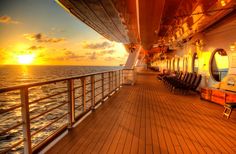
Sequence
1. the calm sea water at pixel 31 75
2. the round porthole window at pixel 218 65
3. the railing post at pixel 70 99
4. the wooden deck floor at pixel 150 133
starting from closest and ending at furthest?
the wooden deck floor at pixel 150 133 < the railing post at pixel 70 99 < the round porthole window at pixel 218 65 < the calm sea water at pixel 31 75

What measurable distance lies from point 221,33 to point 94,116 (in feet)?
14.5

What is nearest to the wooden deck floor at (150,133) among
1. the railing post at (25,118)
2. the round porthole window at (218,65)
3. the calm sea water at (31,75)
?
the railing post at (25,118)

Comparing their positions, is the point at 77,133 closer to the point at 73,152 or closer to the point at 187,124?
the point at 73,152

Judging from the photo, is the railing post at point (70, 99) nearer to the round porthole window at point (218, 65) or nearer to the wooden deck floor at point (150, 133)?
the wooden deck floor at point (150, 133)

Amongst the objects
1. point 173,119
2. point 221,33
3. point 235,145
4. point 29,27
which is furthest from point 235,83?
point 29,27

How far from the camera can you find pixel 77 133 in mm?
2699

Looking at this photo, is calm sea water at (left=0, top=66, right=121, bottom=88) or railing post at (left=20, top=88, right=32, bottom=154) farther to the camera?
calm sea water at (left=0, top=66, right=121, bottom=88)

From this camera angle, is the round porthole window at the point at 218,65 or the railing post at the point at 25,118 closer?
the railing post at the point at 25,118

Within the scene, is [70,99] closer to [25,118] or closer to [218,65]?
[25,118]

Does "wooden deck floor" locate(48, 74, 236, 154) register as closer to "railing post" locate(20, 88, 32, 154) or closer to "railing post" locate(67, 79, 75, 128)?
"railing post" locate(67, 79, 75, 128)

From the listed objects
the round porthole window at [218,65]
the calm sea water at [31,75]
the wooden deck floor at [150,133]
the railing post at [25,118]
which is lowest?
the calm sea water at [31,75]

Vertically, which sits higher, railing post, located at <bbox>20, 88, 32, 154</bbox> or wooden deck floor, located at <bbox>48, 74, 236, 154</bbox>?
railing post, located at <bbox>20, 88, 32, 154</bbox>

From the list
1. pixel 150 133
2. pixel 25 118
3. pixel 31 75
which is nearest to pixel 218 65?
pixel 150 133

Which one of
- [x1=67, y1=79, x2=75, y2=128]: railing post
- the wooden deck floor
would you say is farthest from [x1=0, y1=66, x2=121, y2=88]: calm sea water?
[x1=67, y1=79, x2=75, y2=128]: railing post
